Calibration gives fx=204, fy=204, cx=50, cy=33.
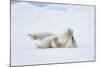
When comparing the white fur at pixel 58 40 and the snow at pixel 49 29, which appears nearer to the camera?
the snow at pixel 49 29

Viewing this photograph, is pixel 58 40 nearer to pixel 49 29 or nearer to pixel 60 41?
pixel 60 41

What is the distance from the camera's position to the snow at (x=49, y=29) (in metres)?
1.96

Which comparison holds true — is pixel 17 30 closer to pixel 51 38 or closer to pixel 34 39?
pixel 34 39

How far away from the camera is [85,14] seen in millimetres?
2232

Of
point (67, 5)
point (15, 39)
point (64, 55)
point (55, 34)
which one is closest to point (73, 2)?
point (67, 5)

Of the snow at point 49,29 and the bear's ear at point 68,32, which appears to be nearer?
the snow at point 49,29

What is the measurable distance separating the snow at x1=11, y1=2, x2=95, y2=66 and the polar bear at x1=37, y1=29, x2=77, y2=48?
0.04m

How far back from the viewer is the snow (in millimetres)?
1959

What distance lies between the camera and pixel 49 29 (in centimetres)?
208

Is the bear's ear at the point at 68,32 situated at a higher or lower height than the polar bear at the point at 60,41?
higher

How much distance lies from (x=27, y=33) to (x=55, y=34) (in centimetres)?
30

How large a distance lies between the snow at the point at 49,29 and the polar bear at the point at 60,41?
0.04 metres

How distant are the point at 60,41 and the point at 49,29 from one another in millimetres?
173

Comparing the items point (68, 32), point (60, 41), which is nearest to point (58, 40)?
point (60, 41)
